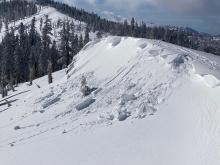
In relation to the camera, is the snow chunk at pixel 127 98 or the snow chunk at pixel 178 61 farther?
the snow chunk at pixel 178 61

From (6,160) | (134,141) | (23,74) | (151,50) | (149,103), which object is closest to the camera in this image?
(134,141)

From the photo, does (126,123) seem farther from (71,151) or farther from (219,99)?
(219,99)

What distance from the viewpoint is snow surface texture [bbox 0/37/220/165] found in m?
18.4

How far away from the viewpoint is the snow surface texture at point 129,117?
1842cm

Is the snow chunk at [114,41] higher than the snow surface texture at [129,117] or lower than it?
higher

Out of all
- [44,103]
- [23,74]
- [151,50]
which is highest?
[151,50]

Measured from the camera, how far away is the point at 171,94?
23141mm

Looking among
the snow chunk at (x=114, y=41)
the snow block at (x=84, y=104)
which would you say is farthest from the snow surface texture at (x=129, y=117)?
the snow chunk at (x=114, y=41)

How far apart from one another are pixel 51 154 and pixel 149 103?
21.4 feet

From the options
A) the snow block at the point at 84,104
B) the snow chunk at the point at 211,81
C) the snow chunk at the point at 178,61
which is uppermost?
the snow chunk at the point at 178,61

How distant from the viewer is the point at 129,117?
22.2 metres

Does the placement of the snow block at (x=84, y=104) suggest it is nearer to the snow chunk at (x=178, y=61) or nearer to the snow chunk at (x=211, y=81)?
the snow chunk at (x=178, y=61)

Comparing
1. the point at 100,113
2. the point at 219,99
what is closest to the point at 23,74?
the point at 100,113

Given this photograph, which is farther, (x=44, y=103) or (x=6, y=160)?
(x=44, y=103)
